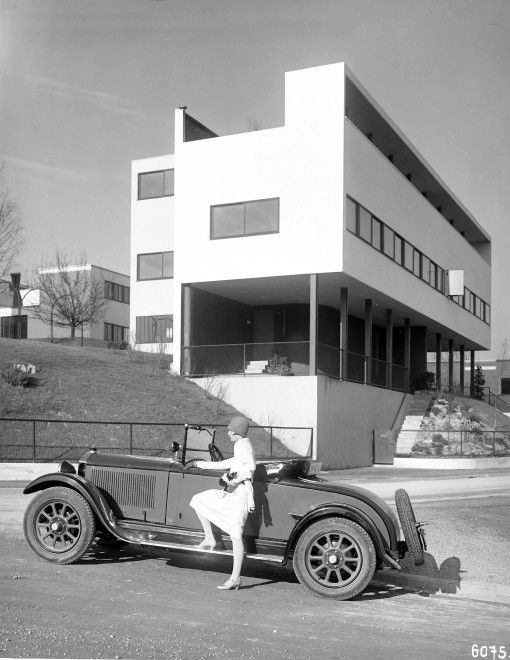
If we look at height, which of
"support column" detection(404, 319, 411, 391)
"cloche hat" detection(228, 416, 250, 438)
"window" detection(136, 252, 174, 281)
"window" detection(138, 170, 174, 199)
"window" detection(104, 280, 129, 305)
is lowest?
"cloche hat" detection(228, 416, 250, 438)

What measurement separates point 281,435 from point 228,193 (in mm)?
9243

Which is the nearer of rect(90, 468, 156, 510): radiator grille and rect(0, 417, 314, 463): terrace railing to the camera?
rect(90, 468, 156, 510): radiator grille

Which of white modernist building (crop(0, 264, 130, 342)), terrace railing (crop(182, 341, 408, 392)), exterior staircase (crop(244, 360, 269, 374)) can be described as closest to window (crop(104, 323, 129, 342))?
white modernist building (crop(0, 264, 130, 342))

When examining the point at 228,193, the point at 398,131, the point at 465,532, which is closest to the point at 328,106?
the point at 228,193

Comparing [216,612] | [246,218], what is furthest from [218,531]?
[246,218]

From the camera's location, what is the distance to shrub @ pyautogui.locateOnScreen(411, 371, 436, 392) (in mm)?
40219

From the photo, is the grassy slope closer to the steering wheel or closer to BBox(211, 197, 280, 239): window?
BBox(211, 197, 280, 239): window

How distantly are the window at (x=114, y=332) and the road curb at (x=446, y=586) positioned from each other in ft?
173

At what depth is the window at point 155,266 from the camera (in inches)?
1559

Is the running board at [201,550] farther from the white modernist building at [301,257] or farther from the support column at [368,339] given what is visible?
the support column at [368,339]

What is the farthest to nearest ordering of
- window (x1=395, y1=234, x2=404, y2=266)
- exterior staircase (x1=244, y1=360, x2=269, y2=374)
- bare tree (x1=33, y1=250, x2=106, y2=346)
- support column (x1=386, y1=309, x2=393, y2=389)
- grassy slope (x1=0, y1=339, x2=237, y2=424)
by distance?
1. bare tree (x1=33, y1=250, x2=106, y2=346)
2. support column (x1=386, y1=309, x2=393, y2=389)
3. window (x1=395, y1=234, x2=404, y2=266)
4. exterior staircase (x1=244, y1=360, x2=269, y2=374)
5. grassy slope (x1=0, y1=339, x2=237, y2=424)

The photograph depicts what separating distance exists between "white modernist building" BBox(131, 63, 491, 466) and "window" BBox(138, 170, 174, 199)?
5.39 meters

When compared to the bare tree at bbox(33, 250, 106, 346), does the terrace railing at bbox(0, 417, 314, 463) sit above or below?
below

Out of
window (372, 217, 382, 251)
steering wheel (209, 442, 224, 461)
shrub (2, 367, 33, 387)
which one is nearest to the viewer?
steering wheel (209, 442, 224, 461)
